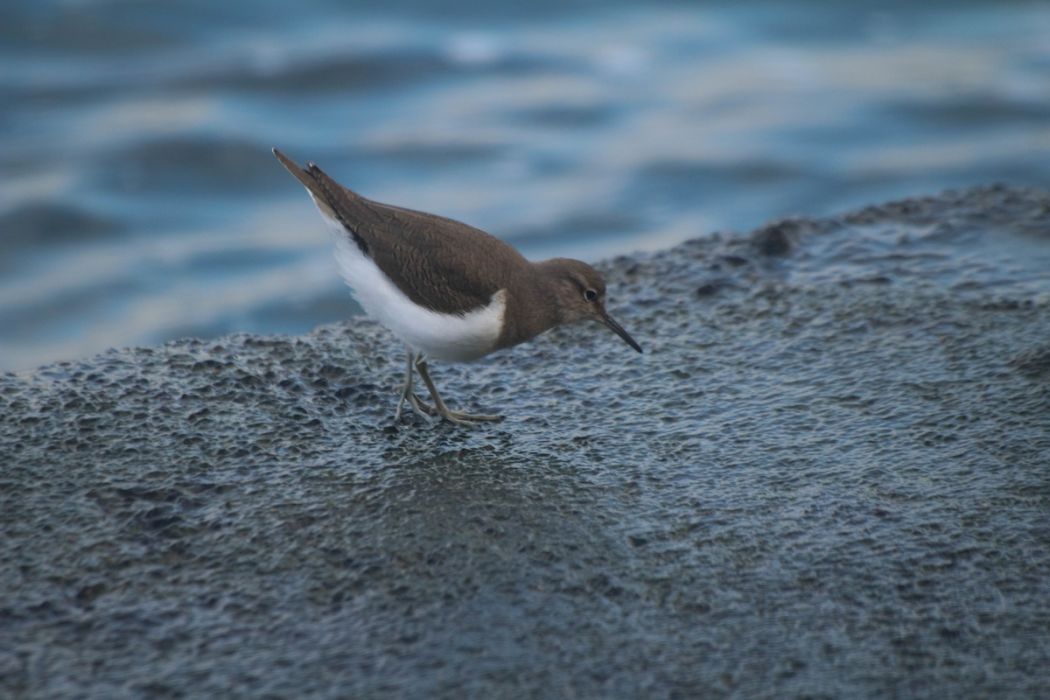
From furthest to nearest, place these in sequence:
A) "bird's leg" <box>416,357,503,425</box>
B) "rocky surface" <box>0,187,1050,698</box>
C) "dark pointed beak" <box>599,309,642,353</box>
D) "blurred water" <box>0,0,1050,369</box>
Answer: "blurred water" <box>0,0,1050,369</box> → "dark pointed beak" <box>599,309,642,353</box> → "bird's leg" <box>416,357,503,425</box> → "rocky surface" <box>0,187,1050,698</box>

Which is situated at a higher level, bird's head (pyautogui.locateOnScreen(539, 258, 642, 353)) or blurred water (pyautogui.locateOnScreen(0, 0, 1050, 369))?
blurred water (pyautogui.locateOnScreen(0, 0, 1050, 369))

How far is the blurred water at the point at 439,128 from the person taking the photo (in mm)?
9508

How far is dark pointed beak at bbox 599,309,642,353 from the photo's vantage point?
4.96 m

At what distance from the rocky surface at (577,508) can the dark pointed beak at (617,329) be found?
0.35 feet

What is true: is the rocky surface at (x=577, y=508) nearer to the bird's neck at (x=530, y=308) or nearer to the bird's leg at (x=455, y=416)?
the bird's leg at (x=455, y=416)

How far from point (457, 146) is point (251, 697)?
847 centimetres

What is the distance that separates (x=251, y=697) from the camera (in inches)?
114

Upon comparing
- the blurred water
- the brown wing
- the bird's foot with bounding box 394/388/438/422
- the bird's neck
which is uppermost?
the blurred water

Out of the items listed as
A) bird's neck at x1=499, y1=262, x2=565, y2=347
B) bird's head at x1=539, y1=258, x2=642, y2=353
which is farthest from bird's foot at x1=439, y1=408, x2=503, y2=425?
bird's head at x1=539, y1=258, x2=642, y2=353

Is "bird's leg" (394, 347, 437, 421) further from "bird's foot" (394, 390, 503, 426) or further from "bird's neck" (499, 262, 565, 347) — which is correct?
"bird's neck" (499, 262, 565, 347)

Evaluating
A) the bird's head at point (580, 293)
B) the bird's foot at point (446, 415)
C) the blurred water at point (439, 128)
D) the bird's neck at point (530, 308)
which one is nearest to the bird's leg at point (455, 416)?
the bird's foot at point (446, 415)

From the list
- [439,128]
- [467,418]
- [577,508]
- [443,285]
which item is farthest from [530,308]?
[439,128]

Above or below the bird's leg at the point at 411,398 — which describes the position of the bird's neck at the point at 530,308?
above

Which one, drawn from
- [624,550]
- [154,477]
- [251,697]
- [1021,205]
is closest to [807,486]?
[624,550]
